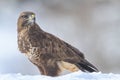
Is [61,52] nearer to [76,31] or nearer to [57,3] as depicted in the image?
[76,31]

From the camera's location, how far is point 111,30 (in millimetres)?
12750

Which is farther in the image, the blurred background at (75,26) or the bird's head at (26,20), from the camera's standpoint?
the blurred background at (75,26)

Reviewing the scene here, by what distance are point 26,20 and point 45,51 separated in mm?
231

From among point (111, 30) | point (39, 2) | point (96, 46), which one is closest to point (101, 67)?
point (96, 46)

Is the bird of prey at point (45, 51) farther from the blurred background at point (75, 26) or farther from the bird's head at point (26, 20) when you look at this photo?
the blurred background at point (75, 26)

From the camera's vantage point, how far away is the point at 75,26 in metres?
12.3

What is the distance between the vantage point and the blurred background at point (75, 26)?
10.5m

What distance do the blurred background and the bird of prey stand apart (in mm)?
3567

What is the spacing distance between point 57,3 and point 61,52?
825cm

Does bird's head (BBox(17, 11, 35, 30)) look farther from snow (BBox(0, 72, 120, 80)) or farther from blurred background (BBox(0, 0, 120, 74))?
blurred background (BBox(0, 0, 120, 74))

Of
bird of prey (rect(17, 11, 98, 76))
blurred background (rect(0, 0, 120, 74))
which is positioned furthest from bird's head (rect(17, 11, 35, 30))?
blurred background (rect(0, 0, 120, 74))

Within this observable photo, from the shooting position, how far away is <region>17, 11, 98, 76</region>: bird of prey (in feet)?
18.5

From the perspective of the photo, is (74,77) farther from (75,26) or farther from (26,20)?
(75,26)

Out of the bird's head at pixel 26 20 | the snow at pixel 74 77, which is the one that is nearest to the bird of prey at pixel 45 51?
the bird's head at pixel 26 20
